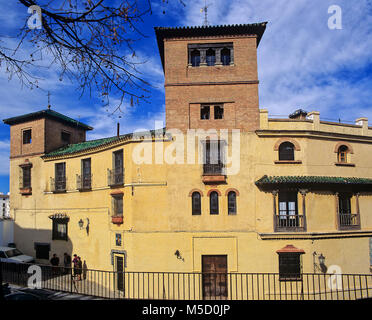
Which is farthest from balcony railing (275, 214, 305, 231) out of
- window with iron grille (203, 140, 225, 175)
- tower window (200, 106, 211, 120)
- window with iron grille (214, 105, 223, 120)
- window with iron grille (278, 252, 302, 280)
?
tower window (200, 106, 211, 120)

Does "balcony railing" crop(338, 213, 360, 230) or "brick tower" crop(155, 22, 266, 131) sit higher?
"brick tower" crop(155, 22, 266, 131)

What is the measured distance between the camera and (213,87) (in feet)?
57.7

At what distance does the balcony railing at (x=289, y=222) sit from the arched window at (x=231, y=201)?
8.36 feet

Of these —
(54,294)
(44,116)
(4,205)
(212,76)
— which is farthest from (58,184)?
(4,205)

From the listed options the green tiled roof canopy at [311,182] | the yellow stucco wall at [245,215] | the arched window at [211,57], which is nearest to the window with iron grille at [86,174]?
the yellow stucco wall at [245,215]

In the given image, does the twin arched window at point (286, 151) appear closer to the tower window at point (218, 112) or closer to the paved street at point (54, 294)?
the tower window at point (218, 112)

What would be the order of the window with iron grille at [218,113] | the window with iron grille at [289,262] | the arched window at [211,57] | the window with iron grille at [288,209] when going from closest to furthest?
the window with iron grille at [289,262] < the window with iron grille at [288,209] < the window with iron grille at [218,113] < the arched window at [211,57]

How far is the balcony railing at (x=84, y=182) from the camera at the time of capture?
20.6 meters

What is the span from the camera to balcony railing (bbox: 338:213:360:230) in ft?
54.9

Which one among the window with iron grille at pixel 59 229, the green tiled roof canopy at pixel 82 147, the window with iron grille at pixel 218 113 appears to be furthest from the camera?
the window with iron grille at pixel 59 229

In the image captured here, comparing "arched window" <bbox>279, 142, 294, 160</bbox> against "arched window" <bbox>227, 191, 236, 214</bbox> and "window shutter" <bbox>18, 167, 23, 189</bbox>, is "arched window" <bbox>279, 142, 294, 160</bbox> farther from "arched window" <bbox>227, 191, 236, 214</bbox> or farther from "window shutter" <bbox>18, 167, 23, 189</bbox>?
"window shutter" <bbox>18, 167, 23, 189</bbox>

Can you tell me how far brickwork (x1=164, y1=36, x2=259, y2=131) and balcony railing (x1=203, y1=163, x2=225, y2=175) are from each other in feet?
8.02

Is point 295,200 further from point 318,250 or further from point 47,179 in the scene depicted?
point 47,179

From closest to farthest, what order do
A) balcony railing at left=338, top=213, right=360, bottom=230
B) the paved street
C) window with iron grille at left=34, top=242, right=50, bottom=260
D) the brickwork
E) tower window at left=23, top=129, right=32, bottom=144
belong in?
the paved street < balcony railing at left=338, top=213, right=360, bottom=230 < the brickwork < window with iron grille at left=34, top=242, right=50, bottom=260 < tower window at left=23, top=129, right=32, bottom=144
